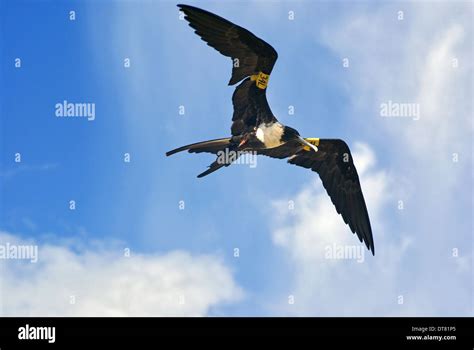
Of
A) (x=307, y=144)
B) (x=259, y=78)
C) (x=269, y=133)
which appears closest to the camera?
(x=259, y=78)

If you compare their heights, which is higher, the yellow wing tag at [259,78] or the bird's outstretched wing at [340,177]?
the yellow wing tag at [259,78]

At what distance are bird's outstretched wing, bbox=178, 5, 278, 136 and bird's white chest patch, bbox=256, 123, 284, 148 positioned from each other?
3.0 inches

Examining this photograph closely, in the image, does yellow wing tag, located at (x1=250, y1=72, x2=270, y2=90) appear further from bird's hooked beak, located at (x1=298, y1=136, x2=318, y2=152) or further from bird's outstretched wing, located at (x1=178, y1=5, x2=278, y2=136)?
bird's hooked beak, located at (x1=298, y1=136, x2=318, y2=152)

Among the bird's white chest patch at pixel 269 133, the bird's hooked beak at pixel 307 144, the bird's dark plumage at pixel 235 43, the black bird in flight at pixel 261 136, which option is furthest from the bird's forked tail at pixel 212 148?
the bird's hooked beak at pixel 307 144

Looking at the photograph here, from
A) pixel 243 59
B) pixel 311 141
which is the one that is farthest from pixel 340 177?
pixel 243 59

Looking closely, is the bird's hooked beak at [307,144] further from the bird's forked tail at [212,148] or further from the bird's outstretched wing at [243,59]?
the bird's forked tail at [212,148]

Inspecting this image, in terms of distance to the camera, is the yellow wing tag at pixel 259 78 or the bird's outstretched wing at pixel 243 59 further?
the yellow wing tag at pixel 259 78

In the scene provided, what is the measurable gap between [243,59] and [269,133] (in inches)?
39.3

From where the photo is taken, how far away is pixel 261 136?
898 cm

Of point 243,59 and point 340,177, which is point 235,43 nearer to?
point 243,59

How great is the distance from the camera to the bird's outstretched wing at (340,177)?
32.5 ft

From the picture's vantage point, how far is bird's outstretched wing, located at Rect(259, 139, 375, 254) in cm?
990
